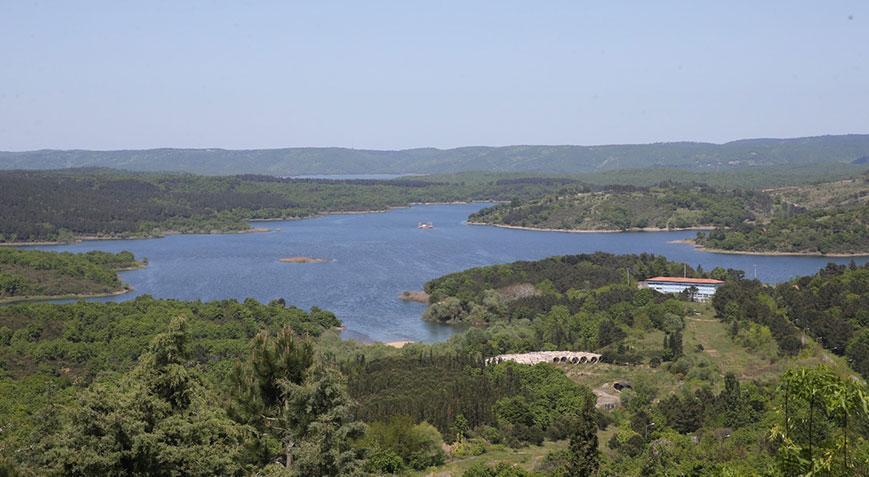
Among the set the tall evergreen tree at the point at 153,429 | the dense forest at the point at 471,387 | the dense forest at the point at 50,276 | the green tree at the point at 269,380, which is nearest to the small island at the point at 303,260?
the dense forest at the point at 50,276

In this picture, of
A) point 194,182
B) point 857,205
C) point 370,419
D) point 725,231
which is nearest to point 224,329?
point 370,419

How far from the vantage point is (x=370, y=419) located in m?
30.9

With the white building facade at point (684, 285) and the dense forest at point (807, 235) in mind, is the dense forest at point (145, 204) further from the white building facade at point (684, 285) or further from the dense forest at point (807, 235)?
the white building facade at point (684, 285)

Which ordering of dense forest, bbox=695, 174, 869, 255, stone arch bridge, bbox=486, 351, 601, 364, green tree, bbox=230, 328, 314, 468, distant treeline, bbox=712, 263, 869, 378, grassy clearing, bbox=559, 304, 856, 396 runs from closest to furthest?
green tree, bbox=230, 328, 314, 468
grassy clearing, bbox=559, 304, 856, 396
stone arch bridge, bbox=486, 351, 601, 364
distant treeline, bbox=712, 263, 869, 378
dense forest, bbox=695, 174, 869, 255

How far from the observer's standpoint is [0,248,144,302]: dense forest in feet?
251

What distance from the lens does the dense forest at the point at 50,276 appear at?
251ft

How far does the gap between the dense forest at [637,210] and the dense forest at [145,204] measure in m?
41.8

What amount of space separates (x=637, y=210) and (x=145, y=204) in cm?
8403

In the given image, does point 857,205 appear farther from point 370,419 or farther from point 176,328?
point 176,328

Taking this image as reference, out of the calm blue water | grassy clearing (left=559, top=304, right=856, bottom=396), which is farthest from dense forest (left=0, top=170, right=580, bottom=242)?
grassy clearing (left=559, top=304, right=856, bottom=396)

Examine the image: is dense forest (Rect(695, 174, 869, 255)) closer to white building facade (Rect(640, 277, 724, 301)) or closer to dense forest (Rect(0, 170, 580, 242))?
white building facade (Rect(640, 277, 724, 301))

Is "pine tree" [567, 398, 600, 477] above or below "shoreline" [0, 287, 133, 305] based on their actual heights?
above

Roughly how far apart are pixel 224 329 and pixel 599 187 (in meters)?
152

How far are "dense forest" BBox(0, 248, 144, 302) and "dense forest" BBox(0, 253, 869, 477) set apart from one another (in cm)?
2100
